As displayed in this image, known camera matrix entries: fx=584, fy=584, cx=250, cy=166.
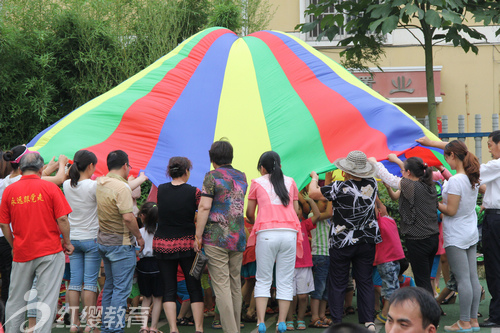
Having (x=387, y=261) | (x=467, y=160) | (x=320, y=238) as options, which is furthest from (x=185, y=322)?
(x=467, y=160)

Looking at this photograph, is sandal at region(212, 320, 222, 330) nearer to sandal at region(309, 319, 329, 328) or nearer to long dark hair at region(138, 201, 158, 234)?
sandal at region(309, 319, 329, 328)

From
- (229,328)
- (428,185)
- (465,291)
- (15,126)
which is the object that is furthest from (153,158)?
(15,126)

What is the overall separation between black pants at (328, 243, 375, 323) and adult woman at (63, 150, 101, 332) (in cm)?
196

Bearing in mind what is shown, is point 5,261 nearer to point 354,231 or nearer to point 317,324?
point 317,324

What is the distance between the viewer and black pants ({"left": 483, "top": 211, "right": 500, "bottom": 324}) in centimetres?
501

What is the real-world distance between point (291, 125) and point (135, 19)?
4765 millimetres

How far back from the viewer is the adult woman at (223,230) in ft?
15.0

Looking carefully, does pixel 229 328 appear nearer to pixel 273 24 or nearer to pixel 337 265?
pixel 337 265

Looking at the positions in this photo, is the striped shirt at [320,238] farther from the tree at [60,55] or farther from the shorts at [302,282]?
the tree at [60,55]

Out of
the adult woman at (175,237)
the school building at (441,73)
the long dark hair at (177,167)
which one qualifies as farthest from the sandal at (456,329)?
the school building at (441,73)

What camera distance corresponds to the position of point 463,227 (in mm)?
4980

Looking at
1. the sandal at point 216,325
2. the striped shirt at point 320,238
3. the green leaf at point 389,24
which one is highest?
the green leaf at point 389,24

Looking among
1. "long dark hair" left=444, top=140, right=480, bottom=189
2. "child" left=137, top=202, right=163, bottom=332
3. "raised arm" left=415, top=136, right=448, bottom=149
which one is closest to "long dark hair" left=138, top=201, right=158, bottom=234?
"child" left=137, top=202, right=163, bottom=332

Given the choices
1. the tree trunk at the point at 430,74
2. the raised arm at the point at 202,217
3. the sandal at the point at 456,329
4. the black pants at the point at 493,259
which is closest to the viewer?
the raised arm at the point at 202,217
